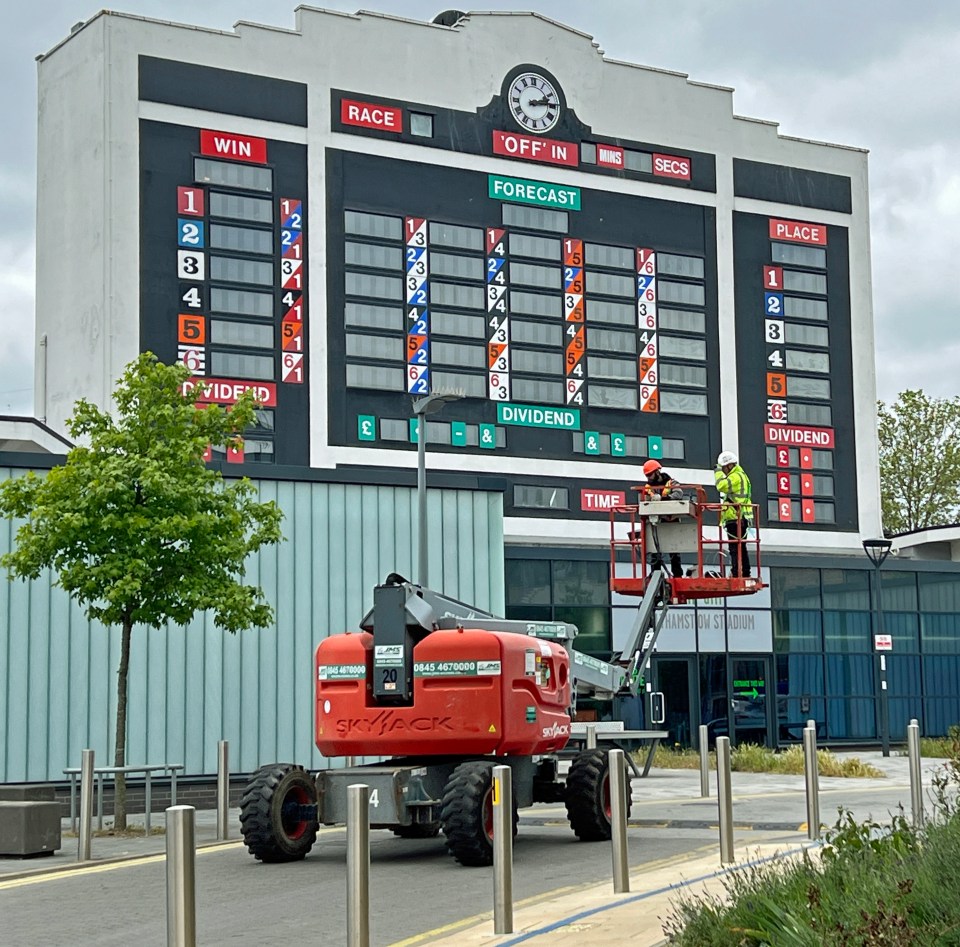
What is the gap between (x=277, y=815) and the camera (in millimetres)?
16031

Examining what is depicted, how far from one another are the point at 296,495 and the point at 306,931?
49.0 feet

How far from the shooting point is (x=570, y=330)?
4403 cm

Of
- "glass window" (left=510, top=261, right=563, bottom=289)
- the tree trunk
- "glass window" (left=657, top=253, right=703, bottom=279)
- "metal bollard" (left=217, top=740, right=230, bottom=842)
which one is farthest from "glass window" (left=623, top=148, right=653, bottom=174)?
"metal bollard" (left=217, top=740, right=230, bottom=842)

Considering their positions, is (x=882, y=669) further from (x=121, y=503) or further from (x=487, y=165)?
(x=121, y=503)

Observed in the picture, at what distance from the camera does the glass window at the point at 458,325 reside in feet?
138

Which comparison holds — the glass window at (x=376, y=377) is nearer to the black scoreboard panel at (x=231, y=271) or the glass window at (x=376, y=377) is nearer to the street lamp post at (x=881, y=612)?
the black scoreboard panel at (x=231, y=271)

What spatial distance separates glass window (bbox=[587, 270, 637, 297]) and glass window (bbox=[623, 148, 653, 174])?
3.63m

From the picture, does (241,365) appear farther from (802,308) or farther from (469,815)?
(469,815)

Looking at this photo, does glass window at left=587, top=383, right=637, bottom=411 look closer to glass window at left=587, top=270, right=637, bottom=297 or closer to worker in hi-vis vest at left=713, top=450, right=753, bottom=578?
glass window at left=587, top=270, right=637, bottom=297

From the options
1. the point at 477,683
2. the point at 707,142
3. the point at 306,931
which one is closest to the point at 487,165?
the point at 707,142

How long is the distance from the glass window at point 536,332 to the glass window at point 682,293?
3580mm

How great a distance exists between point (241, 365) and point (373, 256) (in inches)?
175

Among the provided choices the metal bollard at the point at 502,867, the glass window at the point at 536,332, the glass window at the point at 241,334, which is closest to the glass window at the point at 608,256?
the glass window at the point at 536,332

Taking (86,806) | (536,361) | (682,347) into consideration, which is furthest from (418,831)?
(682,347)
